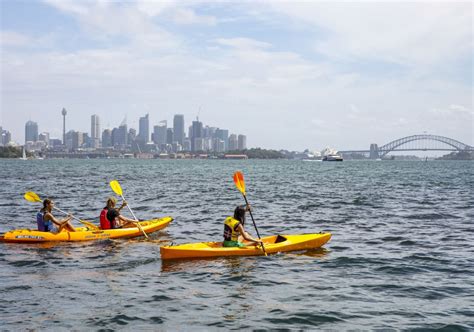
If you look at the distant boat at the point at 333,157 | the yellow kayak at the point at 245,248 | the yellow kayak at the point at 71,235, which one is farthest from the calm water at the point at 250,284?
the distant boat at the point at 333,157

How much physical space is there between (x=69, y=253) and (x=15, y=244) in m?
2.20

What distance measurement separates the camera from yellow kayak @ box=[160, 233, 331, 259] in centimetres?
1291

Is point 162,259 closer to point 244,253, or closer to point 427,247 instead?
point 244,253

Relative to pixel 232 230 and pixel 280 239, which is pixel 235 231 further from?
pixel 280 239

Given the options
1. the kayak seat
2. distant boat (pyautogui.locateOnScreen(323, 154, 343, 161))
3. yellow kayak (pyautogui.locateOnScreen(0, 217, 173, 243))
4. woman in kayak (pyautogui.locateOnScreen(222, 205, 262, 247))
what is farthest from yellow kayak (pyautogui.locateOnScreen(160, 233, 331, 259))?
distant boat (pyautogui.locateOnScreen(323, 154, 343, 161))

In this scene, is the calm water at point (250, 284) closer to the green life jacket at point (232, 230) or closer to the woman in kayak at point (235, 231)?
the woman in kayak at point (235, 231)

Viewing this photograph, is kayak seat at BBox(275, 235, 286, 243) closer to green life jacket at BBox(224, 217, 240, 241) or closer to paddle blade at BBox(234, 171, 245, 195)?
green life jacket at BBox(224, 217, 240, 241)

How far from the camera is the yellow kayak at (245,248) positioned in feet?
42.4

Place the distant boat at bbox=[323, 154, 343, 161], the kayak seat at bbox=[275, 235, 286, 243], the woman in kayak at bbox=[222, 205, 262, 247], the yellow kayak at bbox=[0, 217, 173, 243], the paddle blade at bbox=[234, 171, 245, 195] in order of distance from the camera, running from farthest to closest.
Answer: the distant boat at bbox=[323, 154, 343, 161] → the paddle blade at bbox=[234, 171, 245, 195] → the yellow kayak at bbox=[0, 217, 173, 243] → the kayak seat at bbox=[275, 235, 286, 243] → the woman in kayak at bbox=[222, 205, 262, 247]

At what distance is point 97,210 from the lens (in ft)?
82.2

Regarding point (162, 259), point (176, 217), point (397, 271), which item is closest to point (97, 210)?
point (176, 217)

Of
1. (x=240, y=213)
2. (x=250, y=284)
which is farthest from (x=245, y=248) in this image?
(x=250, y=284)

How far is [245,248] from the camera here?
1345cm

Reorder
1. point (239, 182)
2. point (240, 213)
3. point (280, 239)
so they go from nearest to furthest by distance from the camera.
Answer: point (240, 213)
point (280, 239)
point (239, 182)
